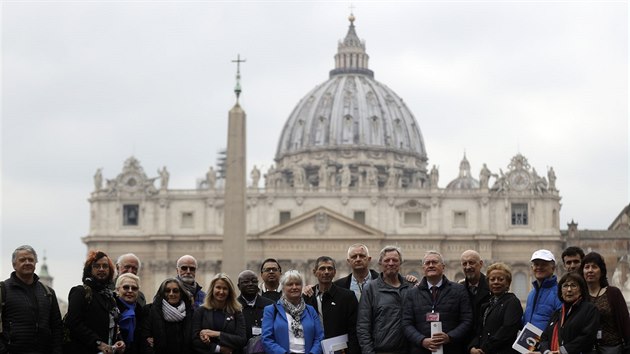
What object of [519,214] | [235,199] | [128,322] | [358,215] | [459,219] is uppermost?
[519,214]

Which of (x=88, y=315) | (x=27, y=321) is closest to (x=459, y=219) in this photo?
(x=88, y=315)

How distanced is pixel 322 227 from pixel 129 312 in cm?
7033

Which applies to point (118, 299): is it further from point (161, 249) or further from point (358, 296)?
point (161, 249)

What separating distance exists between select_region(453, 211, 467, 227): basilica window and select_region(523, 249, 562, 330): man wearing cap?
71.7 meters

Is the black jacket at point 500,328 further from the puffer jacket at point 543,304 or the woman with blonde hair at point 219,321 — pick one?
the woman with blonde hair at point 219,321

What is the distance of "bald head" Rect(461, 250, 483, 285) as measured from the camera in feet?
57.2

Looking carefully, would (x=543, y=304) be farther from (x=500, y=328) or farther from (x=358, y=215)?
(x=358, y=215)

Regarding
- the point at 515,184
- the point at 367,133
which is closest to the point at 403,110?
the point at 367,133

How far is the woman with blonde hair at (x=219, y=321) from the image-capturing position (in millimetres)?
16547

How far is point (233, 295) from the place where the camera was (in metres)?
16.6

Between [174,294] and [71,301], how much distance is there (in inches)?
47.8

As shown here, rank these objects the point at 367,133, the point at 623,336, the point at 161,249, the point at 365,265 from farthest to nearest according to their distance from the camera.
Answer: the point at 367,133
the point at 161,249
the point at 365,265
the point at 623,336

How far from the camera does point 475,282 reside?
17469 mm

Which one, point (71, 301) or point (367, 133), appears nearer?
point (71, 301)
